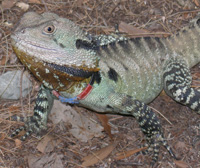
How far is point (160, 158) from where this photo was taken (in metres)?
4.55

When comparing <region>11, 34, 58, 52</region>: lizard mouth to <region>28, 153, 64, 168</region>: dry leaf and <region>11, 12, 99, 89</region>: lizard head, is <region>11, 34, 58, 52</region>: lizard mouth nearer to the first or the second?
<region>11, 12, 99, 89</region>: lizard head

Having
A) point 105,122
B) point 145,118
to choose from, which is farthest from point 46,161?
point 145,118

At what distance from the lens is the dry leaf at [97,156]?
4.40m

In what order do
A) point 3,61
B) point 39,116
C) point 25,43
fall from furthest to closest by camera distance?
point 3,61 < point 39,116 < point 25,43

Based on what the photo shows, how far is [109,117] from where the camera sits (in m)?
5.05

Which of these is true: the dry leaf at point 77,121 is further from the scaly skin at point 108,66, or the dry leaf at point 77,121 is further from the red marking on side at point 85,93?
the red marking on side at point 85,93

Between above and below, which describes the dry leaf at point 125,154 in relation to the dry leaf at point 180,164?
below

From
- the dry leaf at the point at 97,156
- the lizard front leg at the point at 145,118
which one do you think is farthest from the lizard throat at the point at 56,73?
the dry leaf at the point at 97,156

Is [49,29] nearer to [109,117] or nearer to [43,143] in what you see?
[43,143]

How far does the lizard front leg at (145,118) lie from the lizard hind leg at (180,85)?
52 cm

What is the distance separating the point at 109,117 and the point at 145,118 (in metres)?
0.78

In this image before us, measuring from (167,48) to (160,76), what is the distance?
0.44 m

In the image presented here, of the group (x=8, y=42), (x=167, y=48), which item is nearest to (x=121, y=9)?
(x=167, y=48)

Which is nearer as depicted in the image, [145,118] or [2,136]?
[145,118]
